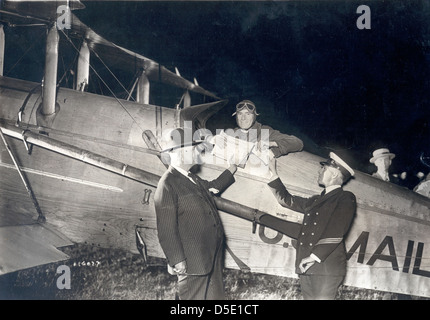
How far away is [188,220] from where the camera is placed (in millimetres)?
2693

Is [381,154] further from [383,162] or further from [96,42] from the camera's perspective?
[96,42]

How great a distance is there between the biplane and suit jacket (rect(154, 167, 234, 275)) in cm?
18

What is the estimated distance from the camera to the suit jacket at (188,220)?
8.74ft

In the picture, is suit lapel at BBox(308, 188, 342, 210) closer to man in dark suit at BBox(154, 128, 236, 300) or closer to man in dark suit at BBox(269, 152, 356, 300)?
man in dark suit at BBox(269, 152, 356, 300)

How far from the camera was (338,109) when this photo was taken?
304 centimetres

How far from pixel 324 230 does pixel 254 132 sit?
34.4 inches

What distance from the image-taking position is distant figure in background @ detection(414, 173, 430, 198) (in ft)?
9.58

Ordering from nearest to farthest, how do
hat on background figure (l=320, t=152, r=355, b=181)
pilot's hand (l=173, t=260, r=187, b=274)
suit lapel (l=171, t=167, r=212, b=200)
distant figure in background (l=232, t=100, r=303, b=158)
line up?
pilot's hand (l=173, t=260, r=187, b=274) → suit lapel (l=171, t=167, r=212, b=200) → hat on background figure (l=320, t=152, r=355, b=181) → distant figure in background (l=232, t=100, r=303, b=158)

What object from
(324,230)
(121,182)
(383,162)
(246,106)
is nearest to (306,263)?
(324,230)

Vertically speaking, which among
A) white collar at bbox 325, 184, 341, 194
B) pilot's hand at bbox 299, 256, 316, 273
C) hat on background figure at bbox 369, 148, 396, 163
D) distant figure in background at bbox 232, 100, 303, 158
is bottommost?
pilot's hand at bbox 299, 256, 316, 273

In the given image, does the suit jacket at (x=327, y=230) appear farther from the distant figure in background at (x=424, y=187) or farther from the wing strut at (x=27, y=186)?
the wing strut at (x=27, y=186)

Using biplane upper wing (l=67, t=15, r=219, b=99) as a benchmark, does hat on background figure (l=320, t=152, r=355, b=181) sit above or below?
below

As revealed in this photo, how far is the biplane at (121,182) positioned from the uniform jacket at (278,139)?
0.20ft

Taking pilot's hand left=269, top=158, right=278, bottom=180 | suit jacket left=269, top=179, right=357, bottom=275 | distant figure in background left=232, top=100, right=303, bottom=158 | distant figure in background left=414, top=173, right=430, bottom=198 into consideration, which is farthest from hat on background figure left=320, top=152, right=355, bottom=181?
distant figure in background left=414, top=173, right=430, bottom=198
